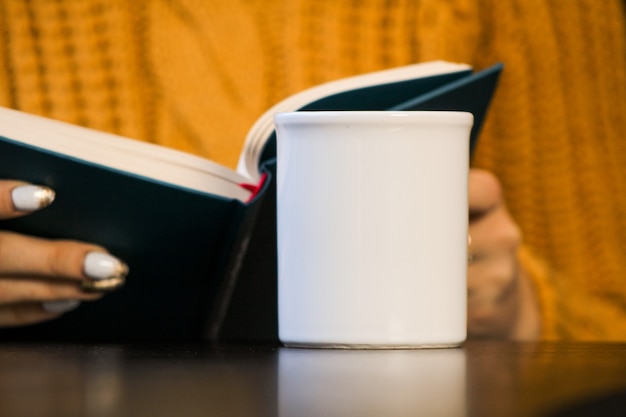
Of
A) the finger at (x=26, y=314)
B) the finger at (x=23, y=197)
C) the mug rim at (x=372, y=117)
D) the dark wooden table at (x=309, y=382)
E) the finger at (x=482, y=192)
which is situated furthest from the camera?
the finger at (x=482, y=192)

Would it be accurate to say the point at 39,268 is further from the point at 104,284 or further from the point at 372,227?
the point at 372,227

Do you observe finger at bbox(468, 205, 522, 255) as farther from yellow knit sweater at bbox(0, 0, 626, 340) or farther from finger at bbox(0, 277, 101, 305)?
finger at bbox(0, 277, 101, 305)

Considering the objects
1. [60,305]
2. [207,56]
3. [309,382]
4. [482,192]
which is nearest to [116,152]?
[60,305]

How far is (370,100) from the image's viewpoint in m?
0.56

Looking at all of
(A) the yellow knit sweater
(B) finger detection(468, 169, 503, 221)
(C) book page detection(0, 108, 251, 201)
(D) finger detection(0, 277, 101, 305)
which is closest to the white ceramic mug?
(C) book page detection(0, 108, 251, 201)

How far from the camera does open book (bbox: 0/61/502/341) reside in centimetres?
54

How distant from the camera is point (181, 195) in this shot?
1.79ft

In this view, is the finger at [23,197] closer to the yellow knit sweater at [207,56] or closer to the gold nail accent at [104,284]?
the gold nail accent at [104,284]

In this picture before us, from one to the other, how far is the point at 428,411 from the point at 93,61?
0.98 m

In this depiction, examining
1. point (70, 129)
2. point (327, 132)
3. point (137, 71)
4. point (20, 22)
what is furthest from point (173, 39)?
point (327, 132)

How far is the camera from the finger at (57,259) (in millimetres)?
588

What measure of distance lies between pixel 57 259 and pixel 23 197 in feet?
0.19

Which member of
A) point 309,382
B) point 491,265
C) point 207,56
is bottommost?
point 309,382

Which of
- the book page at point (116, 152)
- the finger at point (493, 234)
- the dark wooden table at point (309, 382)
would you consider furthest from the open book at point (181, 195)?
the finger at point (493, 234)
